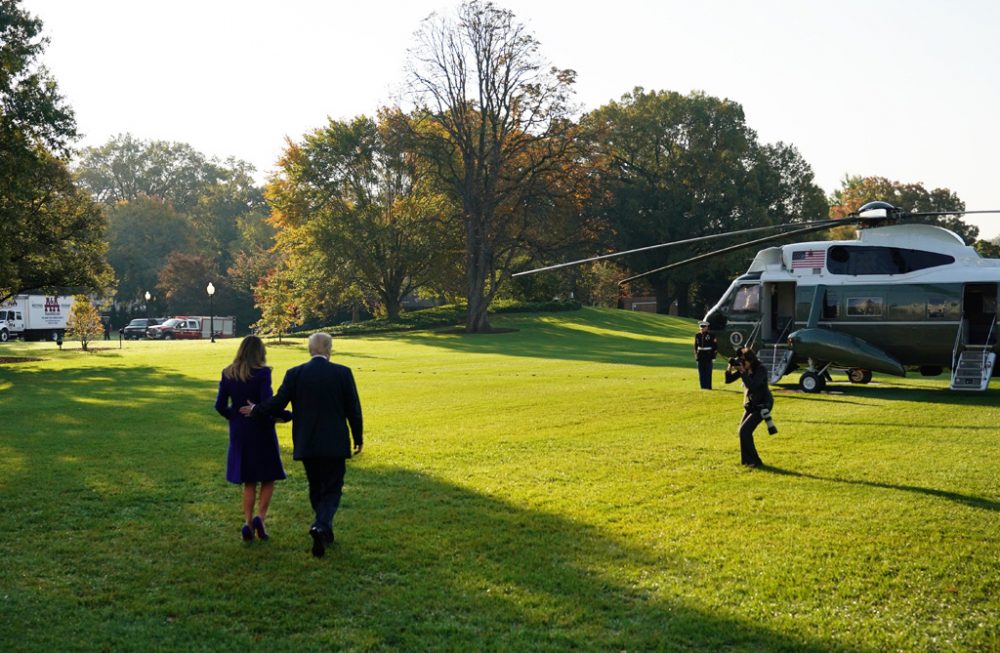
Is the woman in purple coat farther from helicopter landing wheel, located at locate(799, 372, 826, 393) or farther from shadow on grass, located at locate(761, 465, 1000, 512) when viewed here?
helicopter landing wheel, located at locate(799, 372, 826, 393)

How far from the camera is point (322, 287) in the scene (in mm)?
59750

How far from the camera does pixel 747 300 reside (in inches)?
944

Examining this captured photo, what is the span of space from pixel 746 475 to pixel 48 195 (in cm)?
3344

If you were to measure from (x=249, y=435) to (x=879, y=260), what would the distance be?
18.9 m

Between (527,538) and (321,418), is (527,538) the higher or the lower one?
the lower one

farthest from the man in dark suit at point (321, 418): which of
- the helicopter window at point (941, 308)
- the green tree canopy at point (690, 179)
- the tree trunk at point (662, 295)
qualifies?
the tree trunk at point (662, 295)

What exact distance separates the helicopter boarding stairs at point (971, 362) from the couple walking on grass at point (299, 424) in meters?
17.6

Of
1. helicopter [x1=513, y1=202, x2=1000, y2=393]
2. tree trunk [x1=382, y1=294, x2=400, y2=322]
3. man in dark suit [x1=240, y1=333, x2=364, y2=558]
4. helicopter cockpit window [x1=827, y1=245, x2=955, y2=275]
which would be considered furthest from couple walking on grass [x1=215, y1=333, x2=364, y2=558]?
tree trunk [x1=382, y1=294, x2=400, y2=322]

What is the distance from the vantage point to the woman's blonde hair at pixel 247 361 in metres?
8.23

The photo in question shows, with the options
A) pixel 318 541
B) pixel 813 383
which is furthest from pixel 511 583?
pixel 813 383

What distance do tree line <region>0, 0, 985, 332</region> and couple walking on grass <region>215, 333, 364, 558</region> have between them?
25.7 meters

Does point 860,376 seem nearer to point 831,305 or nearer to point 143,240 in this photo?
point 831,305

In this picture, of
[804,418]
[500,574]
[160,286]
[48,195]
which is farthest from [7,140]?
[160,286]

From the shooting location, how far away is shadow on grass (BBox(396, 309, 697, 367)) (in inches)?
1537
